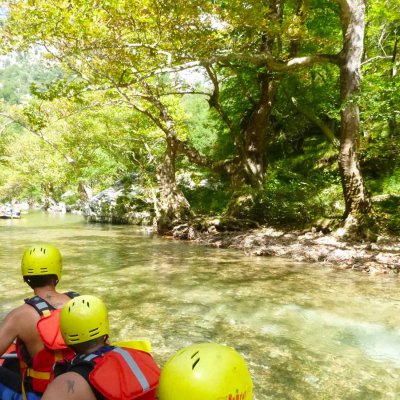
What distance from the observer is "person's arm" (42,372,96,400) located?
6.54 feet

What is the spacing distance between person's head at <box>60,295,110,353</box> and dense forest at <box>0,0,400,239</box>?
33.1ft

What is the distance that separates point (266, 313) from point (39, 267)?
443 centimetres

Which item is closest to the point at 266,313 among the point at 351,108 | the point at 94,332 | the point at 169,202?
the point at 94,332

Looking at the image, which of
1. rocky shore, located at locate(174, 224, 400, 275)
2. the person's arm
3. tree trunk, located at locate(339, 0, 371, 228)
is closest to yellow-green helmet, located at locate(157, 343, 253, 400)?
the person's arm

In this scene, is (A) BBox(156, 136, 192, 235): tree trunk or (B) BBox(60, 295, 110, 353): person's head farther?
(A) BBox(156, 136, 192, 235): tree trunk

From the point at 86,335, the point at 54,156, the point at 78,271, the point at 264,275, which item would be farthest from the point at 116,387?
the point at 54,156

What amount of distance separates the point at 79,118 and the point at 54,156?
1188cm

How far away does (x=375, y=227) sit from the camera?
490 inches

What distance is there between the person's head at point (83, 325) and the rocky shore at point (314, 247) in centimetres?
880

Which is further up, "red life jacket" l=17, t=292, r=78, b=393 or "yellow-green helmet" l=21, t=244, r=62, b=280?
"yellow-green helmet" l=21, t=244, r=62, b=280

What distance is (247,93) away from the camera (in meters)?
18.9

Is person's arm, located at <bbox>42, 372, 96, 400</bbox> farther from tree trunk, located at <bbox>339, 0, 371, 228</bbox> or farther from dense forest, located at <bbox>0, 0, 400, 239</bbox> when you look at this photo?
tree trunk, located at <bbox>339, 0, 371, 228</bbox>

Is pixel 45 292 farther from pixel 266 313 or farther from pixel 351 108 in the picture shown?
pixel 351 108

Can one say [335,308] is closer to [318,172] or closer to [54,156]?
[318,172]
